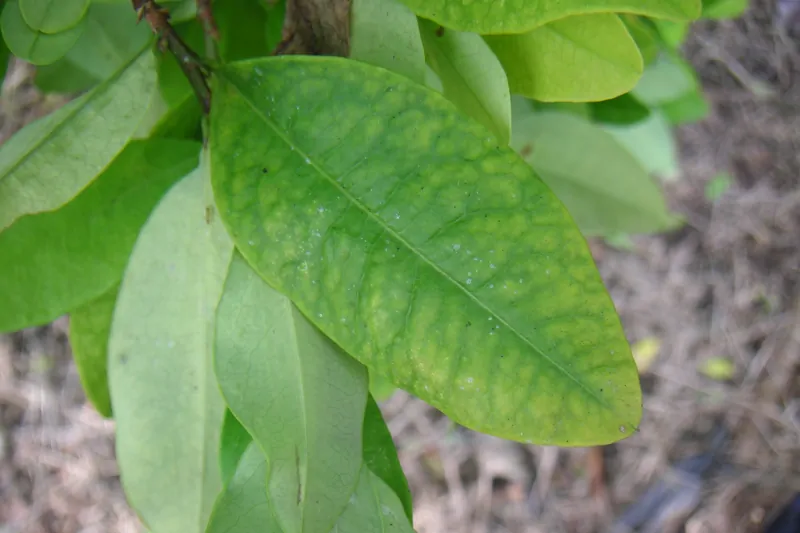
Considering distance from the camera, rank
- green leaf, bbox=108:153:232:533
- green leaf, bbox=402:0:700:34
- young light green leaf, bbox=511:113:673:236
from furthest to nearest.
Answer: young light green leaf, bbox=511:113:673:236 < green leaf, bbox=108:153:232:533 < green leaf, bbox=402:0:700:34

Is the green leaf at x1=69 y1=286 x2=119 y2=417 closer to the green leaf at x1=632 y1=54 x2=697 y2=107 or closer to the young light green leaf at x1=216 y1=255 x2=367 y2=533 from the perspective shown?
the young light green leaf at x1=216 y1=255 x2=367 y2=533

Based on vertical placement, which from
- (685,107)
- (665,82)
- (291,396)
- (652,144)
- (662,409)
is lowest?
(662,409)

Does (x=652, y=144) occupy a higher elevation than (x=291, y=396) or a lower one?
lower

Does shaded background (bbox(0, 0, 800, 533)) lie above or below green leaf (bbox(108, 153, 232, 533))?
below

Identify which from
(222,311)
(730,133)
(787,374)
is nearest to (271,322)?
(222,311)

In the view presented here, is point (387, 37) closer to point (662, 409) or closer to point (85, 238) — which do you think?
point (85, 238)

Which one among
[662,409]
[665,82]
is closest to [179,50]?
[665,82]

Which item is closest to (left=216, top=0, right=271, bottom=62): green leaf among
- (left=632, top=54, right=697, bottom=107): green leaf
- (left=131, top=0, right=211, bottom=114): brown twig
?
(left=131, top=0, right=211, bottom=114): brown twig
